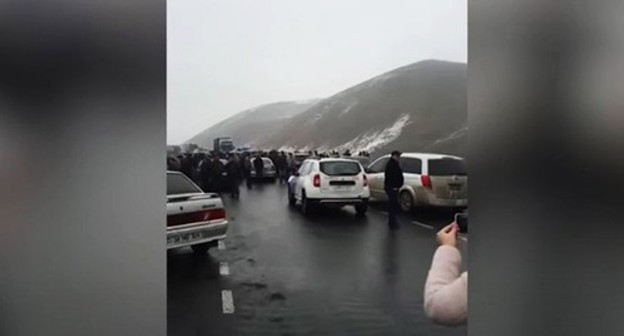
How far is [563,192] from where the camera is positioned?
2561mm

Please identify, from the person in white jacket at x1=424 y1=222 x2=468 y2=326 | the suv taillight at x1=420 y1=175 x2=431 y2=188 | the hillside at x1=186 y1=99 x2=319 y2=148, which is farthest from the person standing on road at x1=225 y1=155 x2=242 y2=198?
the person in white jacket at x1=424 y1=222 x2=468 y2=326

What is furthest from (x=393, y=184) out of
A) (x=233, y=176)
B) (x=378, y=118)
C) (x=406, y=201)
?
(x=233, y=176)

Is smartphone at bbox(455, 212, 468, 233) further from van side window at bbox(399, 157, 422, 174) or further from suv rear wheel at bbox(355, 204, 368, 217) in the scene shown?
suv rear wheel at bbox(355, 204, 368, 217)

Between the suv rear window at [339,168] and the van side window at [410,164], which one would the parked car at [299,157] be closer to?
the suv rear window at [339,168]

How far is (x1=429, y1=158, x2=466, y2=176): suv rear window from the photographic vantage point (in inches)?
102

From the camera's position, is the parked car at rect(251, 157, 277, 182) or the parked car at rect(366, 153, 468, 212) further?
the parked car at rect(251, 157, 277, 182)

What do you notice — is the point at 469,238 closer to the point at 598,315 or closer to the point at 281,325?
the point at 598,315

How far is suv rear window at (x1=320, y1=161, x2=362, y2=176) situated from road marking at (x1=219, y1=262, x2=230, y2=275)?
0.66 meters

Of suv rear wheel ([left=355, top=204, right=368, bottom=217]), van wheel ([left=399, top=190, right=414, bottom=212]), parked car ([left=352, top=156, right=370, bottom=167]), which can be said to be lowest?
suv rear wheel ([left=355, top=204, right=368, bottom=217])

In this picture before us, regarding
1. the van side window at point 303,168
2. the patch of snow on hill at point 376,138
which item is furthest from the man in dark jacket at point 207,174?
the patch of snow on hill at point 376,138

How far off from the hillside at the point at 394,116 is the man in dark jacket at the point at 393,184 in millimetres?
65

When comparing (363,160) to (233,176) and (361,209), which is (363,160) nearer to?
(361,209)

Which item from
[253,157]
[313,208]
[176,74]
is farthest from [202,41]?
[313,208]

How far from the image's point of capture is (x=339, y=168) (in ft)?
8.93
